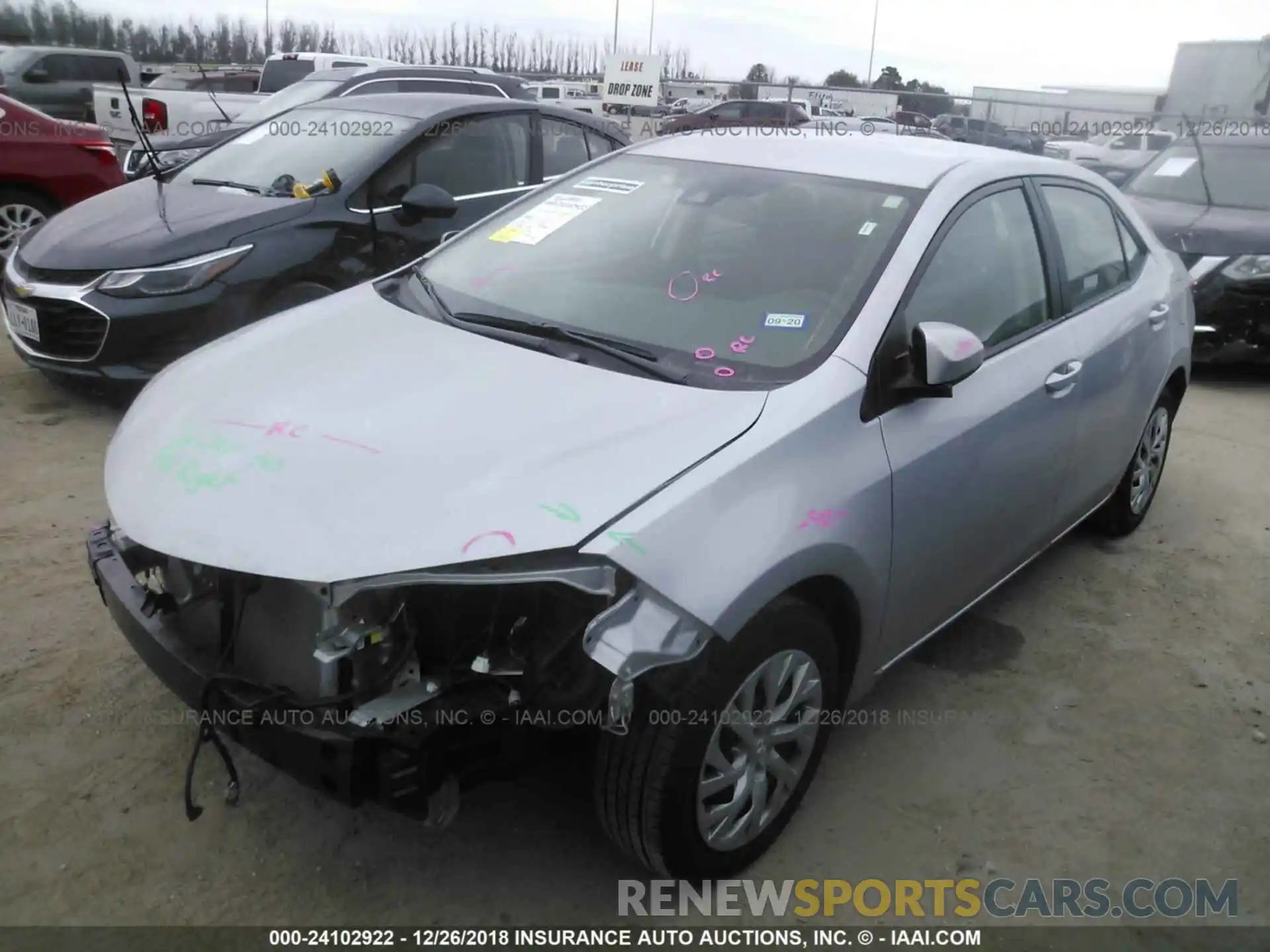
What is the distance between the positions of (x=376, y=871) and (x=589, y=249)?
186 centimetres

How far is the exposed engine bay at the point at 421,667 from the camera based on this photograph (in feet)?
6.66

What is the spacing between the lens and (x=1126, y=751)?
318cm

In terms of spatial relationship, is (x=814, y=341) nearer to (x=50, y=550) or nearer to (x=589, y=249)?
(x=589, y=249)

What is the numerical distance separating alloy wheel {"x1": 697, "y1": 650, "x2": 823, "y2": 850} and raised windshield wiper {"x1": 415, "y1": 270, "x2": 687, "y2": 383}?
76 centimetres

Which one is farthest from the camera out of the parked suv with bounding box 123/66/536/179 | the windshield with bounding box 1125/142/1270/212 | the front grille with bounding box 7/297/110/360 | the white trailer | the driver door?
the white trailer

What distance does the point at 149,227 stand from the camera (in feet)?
A: 17.0

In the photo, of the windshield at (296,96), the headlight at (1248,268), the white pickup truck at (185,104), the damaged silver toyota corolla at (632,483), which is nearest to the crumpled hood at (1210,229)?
the headlight at (1248,268)

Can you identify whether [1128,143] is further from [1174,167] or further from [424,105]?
[424,105]

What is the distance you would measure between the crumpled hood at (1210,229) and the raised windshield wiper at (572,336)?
5705 millimetres

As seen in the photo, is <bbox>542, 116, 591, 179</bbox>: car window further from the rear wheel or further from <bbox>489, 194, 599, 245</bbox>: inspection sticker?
the rear wheel

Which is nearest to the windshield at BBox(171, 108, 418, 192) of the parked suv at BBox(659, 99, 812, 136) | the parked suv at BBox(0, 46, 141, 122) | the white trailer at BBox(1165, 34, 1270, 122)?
the parked suv at BBox(0, 46, 141, 122)

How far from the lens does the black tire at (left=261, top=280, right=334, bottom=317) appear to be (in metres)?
5.16

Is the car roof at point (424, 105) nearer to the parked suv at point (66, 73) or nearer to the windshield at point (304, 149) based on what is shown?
the windshield at point (304, 149)

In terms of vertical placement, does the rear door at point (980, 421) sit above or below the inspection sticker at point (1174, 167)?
below
